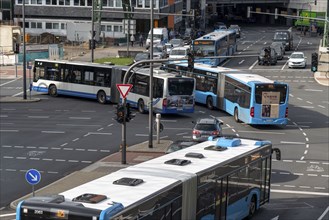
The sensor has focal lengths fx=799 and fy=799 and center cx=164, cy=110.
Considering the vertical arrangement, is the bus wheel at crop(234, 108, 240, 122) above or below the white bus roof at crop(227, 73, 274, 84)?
below

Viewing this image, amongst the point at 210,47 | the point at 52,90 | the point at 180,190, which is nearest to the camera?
the point at 180,190

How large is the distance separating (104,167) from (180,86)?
16612 millimetres

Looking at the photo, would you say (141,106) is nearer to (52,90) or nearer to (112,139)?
(112,139)

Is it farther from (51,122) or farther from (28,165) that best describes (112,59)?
(28,165)

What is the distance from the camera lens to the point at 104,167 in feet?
122

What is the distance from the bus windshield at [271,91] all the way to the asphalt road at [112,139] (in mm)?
1884

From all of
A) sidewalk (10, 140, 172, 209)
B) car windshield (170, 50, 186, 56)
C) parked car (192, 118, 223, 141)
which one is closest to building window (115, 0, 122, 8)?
car windshield (170, 50, 186, 56)

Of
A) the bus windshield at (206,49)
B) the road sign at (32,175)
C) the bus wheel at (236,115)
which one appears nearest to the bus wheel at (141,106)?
the bus wheel at (236,115)

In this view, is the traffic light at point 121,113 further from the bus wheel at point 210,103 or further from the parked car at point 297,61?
the parked car at point 297,61

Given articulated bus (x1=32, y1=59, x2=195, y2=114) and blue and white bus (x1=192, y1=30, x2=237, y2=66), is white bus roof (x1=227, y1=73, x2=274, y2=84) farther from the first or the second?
blue and white bus (x1=192, y1=30, x2=237, y2=66)

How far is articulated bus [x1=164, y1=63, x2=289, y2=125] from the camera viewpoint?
160 feet

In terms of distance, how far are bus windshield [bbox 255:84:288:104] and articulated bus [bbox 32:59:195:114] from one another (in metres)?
5.77

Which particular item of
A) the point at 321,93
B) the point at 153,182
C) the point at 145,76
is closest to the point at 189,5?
the point at 321,93

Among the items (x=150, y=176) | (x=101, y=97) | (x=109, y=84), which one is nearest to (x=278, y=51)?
(x=101, y=97)
